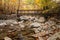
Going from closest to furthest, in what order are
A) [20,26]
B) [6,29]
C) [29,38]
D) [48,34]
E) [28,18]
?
1. [29,38]
2. [48,34]
3. [6,29]
4. [20,26]
5. [28,18]

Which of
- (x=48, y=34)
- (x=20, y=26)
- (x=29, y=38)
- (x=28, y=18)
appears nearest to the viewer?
(x=29, y=38)

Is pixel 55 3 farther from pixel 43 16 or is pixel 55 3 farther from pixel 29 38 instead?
pixel 29 38

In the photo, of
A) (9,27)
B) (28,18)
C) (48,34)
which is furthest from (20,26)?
(48,34)

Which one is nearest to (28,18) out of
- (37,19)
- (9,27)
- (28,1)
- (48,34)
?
(37,19)

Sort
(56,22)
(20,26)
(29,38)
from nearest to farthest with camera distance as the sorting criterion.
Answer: (29,38), (20,26), (56,22)

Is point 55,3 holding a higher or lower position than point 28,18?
higher

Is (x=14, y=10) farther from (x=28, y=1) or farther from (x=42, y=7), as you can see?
(x=42, y=7)

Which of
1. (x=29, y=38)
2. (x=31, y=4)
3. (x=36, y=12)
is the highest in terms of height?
(x=31, y=4)

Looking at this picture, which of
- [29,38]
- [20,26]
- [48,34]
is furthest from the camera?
[20,26]

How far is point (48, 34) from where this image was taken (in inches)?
122

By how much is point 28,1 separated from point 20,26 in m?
1.06

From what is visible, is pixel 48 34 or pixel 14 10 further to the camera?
pixel 14 10

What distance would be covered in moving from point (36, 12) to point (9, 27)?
1262 mm

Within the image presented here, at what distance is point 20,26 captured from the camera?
3.63 metres
